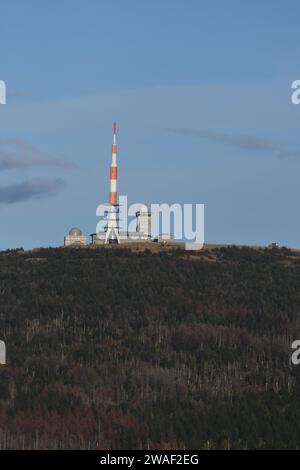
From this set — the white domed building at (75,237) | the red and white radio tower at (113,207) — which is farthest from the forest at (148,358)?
the white domed building at (75,237)

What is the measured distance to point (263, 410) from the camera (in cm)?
1658

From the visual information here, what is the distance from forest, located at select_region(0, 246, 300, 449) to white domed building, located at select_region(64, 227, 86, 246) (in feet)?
156

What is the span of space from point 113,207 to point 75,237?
1647cm

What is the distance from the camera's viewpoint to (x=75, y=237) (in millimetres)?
A: 92688

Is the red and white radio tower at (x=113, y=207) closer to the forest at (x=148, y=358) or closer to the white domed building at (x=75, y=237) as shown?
the white domed building at (x=75, y=237)

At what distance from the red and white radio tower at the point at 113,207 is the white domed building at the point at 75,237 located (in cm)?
1016

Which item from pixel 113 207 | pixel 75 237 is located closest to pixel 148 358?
pixel 113 207

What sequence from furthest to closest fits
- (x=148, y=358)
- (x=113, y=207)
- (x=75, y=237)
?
(x=75, y=237) → (x=113, y=207) → (x=148, y=358)

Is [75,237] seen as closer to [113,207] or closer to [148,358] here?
[113,207]

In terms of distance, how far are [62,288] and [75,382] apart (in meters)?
16.6

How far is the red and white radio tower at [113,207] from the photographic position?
74375 mm
